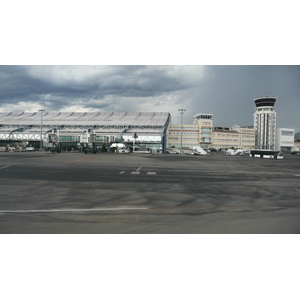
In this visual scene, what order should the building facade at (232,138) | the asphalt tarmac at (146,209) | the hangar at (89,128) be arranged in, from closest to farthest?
1. the asphalt tarmac at (146,209)
2. the hangar at (89,128)
3. the building facade at (232,138)

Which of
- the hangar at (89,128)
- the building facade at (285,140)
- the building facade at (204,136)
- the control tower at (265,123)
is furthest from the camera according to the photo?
the control tower at (265,123)

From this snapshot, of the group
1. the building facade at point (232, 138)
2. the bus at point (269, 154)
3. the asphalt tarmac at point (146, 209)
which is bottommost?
the bus at point (269, 154)

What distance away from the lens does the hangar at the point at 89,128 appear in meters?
97.5

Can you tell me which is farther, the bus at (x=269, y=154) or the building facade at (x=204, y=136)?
the building facade at (x=204, y=136)

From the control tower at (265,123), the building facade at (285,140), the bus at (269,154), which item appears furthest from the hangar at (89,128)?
the building facade at (285,140)

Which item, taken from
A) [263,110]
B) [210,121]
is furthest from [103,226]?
[263,110]

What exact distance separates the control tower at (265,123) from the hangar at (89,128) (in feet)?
243

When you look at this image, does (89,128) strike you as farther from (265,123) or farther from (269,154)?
(265,123)

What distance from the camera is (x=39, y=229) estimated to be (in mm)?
6488

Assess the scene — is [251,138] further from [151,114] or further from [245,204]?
[245,204]

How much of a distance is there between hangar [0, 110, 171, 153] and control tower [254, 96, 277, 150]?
7419 centimetres

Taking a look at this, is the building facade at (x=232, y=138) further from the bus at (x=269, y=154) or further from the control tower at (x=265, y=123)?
the bus at (x=269, y=154)

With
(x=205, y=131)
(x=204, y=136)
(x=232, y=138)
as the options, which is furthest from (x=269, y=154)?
(x=232, y=138)

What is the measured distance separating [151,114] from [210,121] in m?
33.3
